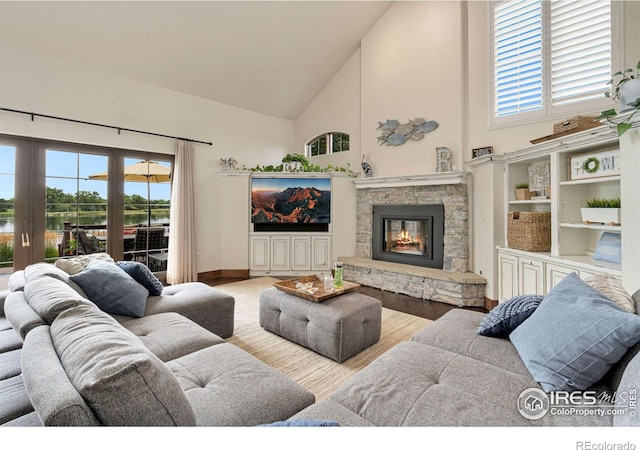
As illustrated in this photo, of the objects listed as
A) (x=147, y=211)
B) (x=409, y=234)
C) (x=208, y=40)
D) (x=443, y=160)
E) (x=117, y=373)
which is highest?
(x=208, y=40)

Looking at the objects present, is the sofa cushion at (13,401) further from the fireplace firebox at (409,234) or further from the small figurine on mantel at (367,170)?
the small figurine on mantel at (367,170)

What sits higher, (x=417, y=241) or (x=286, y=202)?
(x=286, y=202)

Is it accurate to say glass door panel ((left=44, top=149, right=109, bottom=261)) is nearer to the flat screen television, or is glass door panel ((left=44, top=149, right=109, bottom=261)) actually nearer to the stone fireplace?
the flat screen television

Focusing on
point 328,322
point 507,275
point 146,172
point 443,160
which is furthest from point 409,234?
point 146,172

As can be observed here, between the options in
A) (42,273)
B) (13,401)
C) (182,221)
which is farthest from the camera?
(182,221)

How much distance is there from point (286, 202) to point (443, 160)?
2674mm

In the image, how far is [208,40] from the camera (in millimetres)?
4191

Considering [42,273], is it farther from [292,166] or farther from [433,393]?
[292,166]

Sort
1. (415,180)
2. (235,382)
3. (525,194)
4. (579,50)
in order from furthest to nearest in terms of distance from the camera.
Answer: (415,180) → (525,194) → (579,50) → (235,382)

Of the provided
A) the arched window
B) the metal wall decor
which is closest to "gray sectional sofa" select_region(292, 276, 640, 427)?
the metal wall decor

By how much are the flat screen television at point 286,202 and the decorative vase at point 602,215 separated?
11.4ft

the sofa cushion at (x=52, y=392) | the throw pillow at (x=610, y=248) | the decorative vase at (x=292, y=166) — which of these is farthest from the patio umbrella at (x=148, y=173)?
the throw pillow at (x=610, y=248)

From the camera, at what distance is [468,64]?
4023 mm
